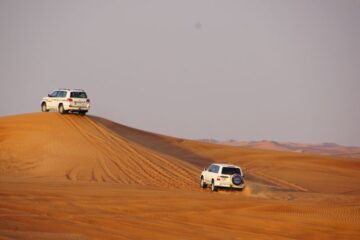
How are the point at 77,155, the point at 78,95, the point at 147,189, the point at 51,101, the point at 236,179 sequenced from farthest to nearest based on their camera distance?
the point at 51,101 → the point at 78,95 → the point at 77,155 → the point at 236,179 → the point at 147,189

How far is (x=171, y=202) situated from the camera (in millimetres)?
26109

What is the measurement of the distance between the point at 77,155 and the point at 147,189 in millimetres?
15654

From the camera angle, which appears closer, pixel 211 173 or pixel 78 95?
pixel 211 173

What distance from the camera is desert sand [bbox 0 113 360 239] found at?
1909cm

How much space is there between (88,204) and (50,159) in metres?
24.0

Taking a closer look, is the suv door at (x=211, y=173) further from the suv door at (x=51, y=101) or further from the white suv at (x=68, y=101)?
the suv door at (x=51, y=101)

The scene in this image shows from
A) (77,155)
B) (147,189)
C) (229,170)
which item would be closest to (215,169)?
(229,170)

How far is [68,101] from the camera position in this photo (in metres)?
52.4

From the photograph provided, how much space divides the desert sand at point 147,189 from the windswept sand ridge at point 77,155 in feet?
0.21

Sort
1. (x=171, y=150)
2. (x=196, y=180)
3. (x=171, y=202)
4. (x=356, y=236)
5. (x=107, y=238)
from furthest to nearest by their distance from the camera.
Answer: (x=171, y=150) < (x=196, y=180) < (x=171, y=202) < (x=356, y=236) < (x=107, y=238)

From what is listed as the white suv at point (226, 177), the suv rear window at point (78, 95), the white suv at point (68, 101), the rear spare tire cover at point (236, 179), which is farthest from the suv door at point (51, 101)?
the rear spare tire cover at point (236, 179)

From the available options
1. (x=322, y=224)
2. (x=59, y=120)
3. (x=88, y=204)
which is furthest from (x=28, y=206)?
(x=59, y=120)

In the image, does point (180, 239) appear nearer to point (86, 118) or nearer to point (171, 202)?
point (171, 202)

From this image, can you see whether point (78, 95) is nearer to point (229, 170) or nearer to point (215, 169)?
point (215, 169)
